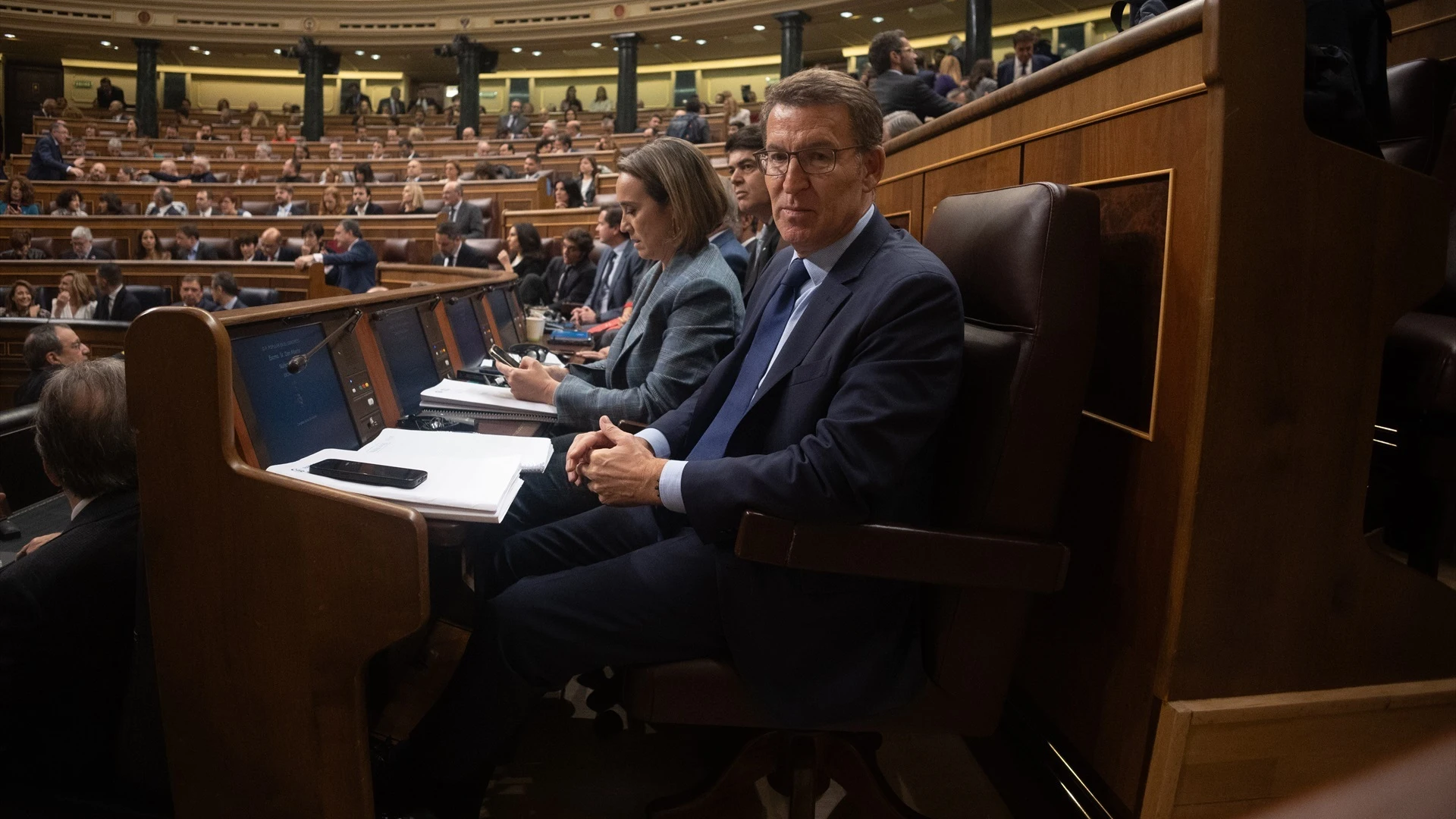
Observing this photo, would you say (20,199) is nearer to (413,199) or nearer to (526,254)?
(413,199)

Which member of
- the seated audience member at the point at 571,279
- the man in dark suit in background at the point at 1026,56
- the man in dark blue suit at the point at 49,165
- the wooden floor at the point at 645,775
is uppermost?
the man in dark suit in background at the point at 1026,56

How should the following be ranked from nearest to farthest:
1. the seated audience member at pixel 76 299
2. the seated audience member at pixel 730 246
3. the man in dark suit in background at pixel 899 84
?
1. the seated audience member at pixel 730 246
2. the man in dark suit in background at pixel 899 84
3. the seated audience member at pixel 76 299

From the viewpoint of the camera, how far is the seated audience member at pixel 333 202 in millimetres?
7887

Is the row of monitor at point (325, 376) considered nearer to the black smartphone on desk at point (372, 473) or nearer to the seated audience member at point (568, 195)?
the black smartphone on desk at point (372, 473)

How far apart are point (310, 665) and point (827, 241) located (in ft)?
2.74

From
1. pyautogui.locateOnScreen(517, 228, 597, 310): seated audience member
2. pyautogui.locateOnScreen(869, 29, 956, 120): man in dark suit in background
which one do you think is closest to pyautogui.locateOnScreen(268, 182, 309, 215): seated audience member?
pyautogui.locateOnScreen(517, 228, 597, 310): seated audience member

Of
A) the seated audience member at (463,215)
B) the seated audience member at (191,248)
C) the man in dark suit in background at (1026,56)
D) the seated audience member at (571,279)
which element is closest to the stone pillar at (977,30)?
the man in dark suit in background at (1026,56)

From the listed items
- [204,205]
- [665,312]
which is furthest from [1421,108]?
[204,205]

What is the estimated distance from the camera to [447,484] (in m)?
1.09

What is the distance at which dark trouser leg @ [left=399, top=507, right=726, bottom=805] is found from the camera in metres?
1.13

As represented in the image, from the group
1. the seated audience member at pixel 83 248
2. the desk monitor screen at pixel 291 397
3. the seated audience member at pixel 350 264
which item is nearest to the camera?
the desk monitor screen at pixel 291 397

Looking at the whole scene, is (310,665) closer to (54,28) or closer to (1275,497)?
(1275,497)

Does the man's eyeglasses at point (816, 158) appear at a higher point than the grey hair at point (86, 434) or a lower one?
higher

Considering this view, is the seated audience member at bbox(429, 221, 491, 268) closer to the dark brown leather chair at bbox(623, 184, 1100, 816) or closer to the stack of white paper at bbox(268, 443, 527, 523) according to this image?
the stack of white paper at bbox(268, 443, 527, 523)
